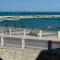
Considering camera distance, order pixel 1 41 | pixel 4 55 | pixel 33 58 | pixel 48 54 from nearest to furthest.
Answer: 1. pixel 48 54
2. pixel 33 58
3. pixel 4 55
4. pixel 1 41

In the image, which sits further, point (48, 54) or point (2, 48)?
point (2, 48)

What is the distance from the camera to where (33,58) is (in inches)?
524

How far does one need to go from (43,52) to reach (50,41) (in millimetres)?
1028

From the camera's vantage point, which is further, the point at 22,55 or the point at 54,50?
the point at 22,55

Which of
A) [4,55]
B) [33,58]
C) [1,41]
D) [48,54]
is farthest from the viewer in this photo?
[1,41]

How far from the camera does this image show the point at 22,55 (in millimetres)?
13750

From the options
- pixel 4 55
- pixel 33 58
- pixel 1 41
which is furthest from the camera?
pixel 1 41

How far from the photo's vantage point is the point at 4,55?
14.3 m

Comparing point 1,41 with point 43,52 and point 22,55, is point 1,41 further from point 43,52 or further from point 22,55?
point 43,52

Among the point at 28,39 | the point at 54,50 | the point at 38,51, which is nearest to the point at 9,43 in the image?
the point at 28,39

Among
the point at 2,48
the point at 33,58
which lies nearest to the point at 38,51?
the point at 33,58

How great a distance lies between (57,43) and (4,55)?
2.51 meters

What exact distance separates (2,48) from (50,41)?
245 cm

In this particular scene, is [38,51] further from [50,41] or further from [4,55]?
[4,55]
